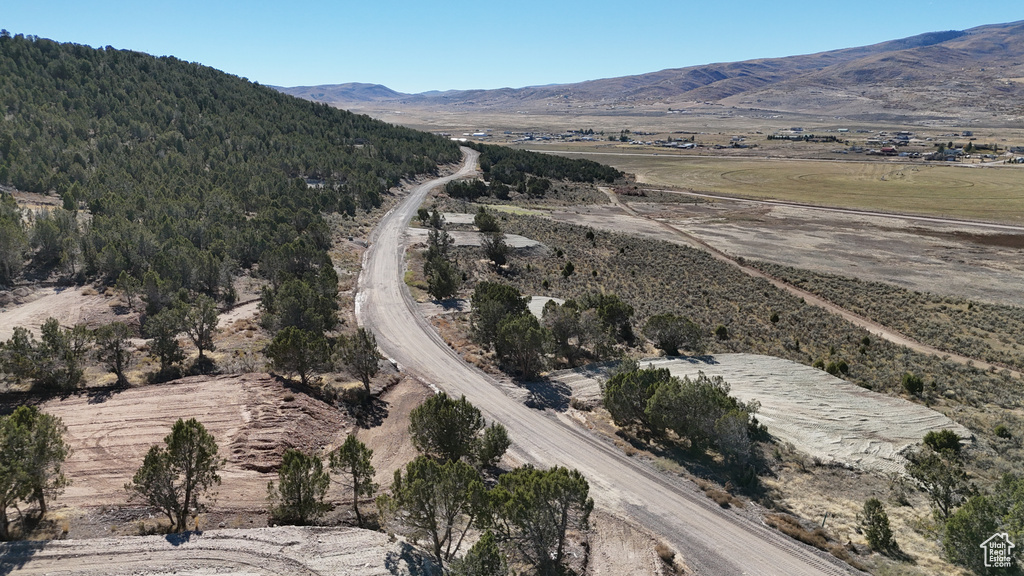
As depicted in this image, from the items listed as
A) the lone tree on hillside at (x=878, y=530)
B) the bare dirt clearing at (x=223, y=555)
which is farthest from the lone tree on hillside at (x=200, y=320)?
the lone tree on hillside at (x=878, y=530)

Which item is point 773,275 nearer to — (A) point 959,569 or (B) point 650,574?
(A) point 959,569

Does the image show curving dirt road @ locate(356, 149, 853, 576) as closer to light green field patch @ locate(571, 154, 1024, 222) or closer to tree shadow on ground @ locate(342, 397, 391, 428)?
tree shadow on ground @ locate(342, 397, 391, 428)

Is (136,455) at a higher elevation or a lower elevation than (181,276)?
lower

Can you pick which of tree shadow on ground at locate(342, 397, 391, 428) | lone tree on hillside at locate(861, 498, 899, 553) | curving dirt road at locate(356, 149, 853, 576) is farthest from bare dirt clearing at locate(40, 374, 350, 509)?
lone tree on hillside at locate(861, 498, 899, 553)

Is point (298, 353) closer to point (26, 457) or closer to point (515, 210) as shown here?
point (26, 457)

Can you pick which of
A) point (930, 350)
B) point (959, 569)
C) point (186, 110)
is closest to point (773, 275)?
point (930, 350)

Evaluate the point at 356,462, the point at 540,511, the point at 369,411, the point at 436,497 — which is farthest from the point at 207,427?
the point at 540,511
